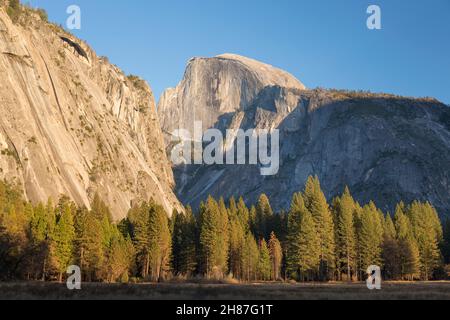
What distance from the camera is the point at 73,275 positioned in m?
78.6

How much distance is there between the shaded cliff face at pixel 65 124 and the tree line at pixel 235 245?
8946 millimetres

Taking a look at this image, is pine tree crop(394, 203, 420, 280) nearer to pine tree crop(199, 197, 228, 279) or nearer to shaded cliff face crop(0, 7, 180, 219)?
pine tree crop(199, 197, 228, 279)

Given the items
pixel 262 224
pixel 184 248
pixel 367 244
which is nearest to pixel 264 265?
pixel 184 248

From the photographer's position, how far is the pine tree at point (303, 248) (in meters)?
94.1

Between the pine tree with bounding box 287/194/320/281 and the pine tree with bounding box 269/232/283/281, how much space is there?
4208mm

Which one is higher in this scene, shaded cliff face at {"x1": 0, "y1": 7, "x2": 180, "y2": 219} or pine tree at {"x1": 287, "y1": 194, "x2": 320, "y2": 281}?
shaded cliff face at {"x1": 0, "y1": 7, "x2": 180, "y2": 219}

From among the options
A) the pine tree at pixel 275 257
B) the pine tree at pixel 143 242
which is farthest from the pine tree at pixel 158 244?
the pine tree at pixel 275 257

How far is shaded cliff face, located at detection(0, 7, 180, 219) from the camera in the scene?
351 ft

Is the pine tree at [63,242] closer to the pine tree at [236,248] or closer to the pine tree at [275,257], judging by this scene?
the pine tree at [236,248]

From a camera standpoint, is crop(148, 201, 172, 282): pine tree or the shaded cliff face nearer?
crop(148, 201, 172, 282): pine tree

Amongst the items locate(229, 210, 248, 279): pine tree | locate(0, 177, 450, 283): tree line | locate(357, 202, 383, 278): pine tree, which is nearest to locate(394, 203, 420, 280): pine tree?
locate(0, 177, 450, 283): tree line
